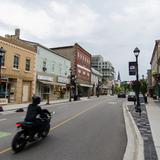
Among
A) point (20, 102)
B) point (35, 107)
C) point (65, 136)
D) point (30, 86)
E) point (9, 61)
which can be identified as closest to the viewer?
point (35, 107)

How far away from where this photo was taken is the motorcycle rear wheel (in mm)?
7154

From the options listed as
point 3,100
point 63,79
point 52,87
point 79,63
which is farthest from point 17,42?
point 79,63

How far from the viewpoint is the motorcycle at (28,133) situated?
7255 mm

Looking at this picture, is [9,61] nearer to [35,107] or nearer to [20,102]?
[20,102]

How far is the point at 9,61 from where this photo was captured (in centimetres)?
2766

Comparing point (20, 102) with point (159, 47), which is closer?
point (20, 102)

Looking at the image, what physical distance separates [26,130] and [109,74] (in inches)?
5981

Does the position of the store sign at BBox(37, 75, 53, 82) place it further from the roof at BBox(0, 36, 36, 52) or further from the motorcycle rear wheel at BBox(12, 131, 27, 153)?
the motorcycle rear wheel at BBox(12, 131, 27, 153)

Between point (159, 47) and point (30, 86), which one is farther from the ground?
point (159, 47)

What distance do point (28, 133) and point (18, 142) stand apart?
55 centimetres

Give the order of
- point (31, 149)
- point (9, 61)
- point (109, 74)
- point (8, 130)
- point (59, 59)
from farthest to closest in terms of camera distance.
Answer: point (109, 74), point (59, 59), point (9, 61), point (8, 130), point (31, 149)

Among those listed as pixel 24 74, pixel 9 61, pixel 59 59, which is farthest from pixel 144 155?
pixel 59 59

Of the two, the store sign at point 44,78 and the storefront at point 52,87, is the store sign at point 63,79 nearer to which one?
the storefront at point 52,87

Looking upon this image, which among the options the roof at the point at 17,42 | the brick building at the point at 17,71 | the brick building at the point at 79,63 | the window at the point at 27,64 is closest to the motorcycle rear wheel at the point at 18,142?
the brick building at the point at 17,71
